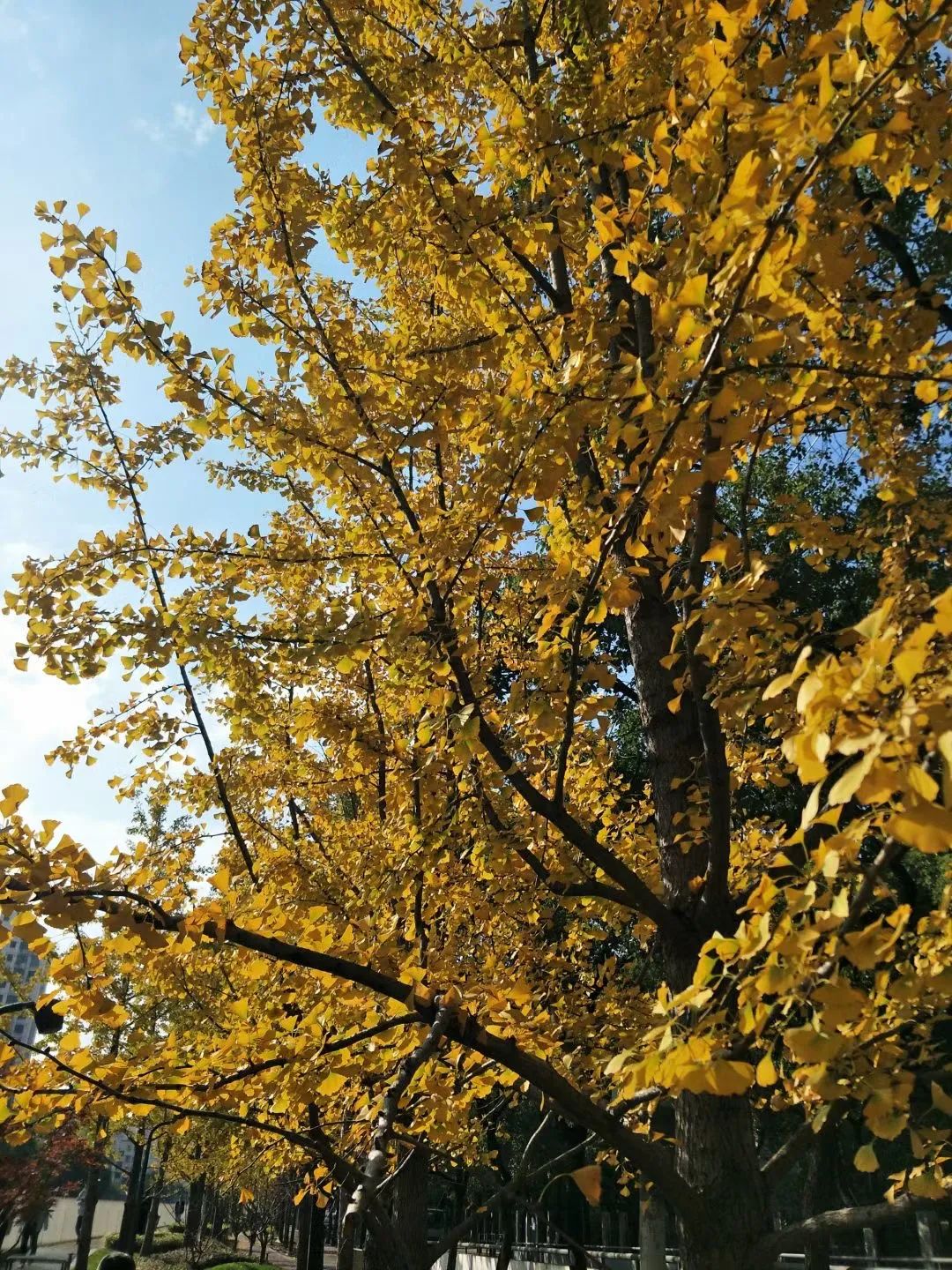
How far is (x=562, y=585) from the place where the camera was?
2461mm

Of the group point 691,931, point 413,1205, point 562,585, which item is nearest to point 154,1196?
point 413,1205

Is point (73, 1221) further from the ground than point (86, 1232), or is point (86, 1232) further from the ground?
point (86, 1232)

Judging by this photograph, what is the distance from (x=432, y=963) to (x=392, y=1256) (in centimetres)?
132

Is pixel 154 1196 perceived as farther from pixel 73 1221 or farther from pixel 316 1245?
pixel 73 1221

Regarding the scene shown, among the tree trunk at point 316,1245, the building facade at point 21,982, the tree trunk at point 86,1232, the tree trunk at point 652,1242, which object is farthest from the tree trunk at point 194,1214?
the tree trunk at point 652,1242

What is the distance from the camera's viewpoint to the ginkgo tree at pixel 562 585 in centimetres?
144

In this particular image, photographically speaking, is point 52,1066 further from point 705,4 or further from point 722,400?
point 705,4

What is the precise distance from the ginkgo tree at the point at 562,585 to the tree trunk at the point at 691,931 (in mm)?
17

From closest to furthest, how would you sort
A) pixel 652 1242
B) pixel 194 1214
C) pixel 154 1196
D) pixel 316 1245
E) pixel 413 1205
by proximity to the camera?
pixel 413 1205, pixel 652 1242, pixel 316 1245, pixel 154 1196, pixel 194 1214

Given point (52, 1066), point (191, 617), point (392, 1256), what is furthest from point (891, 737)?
point (191, 617)

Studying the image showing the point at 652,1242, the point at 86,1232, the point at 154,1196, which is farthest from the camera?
the point at 154,1196

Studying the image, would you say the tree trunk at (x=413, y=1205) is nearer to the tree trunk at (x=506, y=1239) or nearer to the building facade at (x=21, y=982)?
the tree trunk at (x=506, y=1239)

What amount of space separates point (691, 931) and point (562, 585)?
138 centimetres

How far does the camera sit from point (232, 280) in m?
3.37
